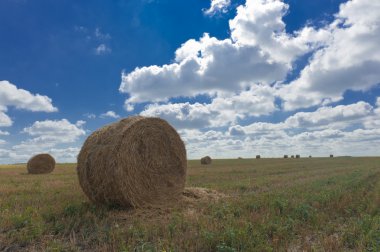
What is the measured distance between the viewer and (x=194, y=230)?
6.52 metres

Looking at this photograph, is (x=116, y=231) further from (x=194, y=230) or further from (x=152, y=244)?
(x=194, y=230)

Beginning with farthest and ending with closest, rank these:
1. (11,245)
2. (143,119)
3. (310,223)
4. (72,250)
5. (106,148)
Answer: (143,119) → (106,148) → (310,223) → (11,245) → (72,250)

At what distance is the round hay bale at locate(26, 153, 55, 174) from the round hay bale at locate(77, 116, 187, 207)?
18.9 metres

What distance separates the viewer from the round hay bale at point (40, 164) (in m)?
27.0

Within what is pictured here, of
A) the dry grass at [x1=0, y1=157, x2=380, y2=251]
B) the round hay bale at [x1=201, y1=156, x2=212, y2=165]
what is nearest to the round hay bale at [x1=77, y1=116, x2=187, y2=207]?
the dry grass at [x1=0, y1=157, x2=380, y2=251]

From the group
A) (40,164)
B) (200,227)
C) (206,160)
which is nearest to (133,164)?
(200,227)

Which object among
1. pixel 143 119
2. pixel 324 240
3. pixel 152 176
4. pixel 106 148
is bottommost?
pixel 324 240

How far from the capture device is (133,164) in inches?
390

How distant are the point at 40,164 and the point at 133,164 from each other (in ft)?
66.4

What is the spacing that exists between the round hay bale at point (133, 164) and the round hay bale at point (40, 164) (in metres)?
18.9

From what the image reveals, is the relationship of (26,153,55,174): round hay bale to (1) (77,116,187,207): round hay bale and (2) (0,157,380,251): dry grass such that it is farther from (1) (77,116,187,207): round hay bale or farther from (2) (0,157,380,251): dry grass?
(1) (77,116,187,207): round hay bale

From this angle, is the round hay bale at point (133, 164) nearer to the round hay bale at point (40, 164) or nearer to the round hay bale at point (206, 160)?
the round hay bale at point (40, 164)

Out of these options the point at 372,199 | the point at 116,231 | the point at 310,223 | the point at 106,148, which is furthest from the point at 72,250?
the point at 372,199

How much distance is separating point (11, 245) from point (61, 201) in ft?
13.0
